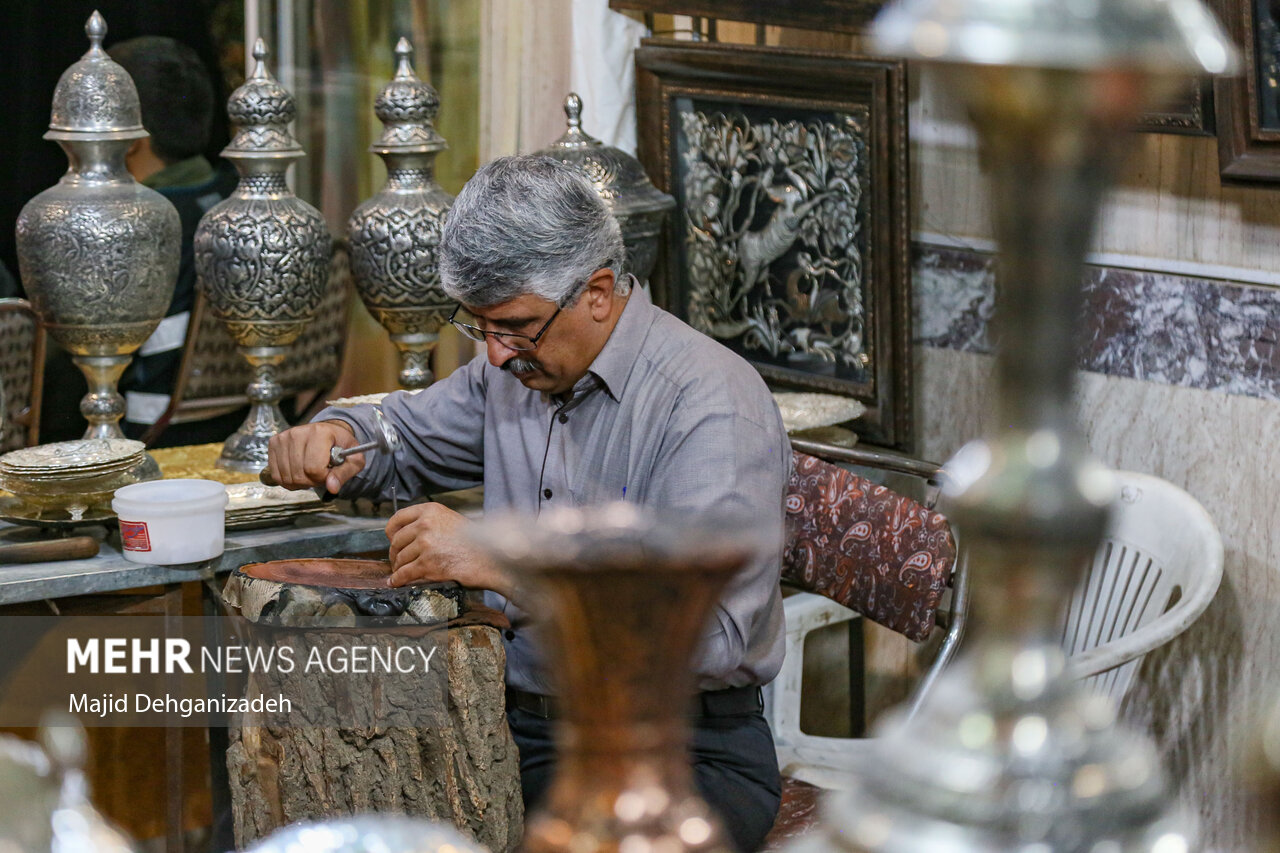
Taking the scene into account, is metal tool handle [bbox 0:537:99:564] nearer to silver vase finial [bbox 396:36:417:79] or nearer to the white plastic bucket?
the white plastic bucket

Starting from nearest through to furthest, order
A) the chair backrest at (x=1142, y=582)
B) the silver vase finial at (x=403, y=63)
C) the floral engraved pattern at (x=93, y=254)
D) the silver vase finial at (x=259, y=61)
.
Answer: the chair backrest at (x=1142, y=582) → the floral engraved pattern at (x=93, y=254) → the silver vase finial at (x=259, y=61) → the silver vase finial at (x=403, y=63)

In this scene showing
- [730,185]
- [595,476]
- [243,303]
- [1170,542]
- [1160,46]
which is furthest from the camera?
[730,185]

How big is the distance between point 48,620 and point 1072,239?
2.30m

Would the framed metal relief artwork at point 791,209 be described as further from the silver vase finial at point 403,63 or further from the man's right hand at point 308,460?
the man's right hand at point 308,460

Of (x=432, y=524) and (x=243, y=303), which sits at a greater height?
(x=243, y=303)

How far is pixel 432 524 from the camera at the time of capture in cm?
214

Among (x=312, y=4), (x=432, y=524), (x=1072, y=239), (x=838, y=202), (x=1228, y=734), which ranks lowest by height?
(x=1228, y=734)

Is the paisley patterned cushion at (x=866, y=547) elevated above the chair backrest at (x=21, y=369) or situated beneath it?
situated beneath

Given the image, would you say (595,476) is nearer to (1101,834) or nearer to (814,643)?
(814,643)

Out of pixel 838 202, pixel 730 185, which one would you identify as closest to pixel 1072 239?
pixel 838 202

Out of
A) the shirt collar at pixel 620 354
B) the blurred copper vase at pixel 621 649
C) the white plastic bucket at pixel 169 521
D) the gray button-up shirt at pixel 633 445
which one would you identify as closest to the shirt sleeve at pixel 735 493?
the gray button-up shirt at pixel 633 445

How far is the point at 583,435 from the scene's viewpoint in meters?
2.41

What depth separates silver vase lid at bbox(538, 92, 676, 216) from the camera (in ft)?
10.8

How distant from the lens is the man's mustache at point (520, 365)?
2.30 metres
